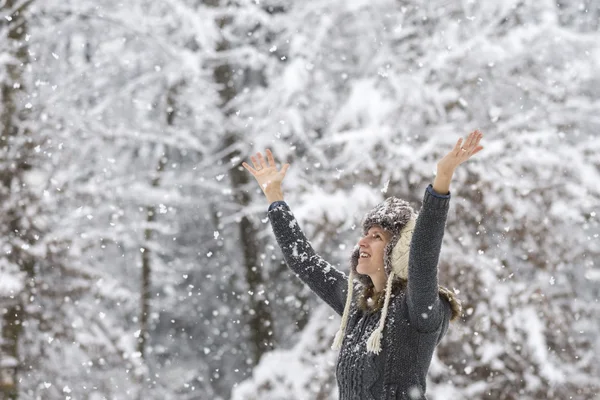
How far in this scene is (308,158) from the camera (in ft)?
26.9

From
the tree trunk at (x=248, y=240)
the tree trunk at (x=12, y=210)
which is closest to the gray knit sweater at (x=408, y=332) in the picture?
the tree trunk at (x=12, y=210)

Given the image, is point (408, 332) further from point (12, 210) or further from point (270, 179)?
point (12, 210)

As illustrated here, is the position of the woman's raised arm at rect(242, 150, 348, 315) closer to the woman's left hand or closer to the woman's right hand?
the woman's right hand

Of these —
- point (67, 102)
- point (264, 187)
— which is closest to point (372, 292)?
point (264, 187)

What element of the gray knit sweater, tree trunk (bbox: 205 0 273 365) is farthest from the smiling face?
tree trunk (bbox: 205 0 273 365)

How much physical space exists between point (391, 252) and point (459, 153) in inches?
21.1

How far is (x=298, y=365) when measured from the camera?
700 cm

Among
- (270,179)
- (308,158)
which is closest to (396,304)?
(270,179)

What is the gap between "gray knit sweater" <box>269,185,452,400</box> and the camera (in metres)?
2.13

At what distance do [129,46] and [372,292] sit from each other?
25.2 feet

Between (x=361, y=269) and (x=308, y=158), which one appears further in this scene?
(x=308, y=158)

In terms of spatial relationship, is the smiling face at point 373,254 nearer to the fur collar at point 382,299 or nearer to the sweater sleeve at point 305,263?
the fur collar at point 382,299

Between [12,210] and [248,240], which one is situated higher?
[248,240]

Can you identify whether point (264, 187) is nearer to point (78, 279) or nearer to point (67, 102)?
point (78, 279)
